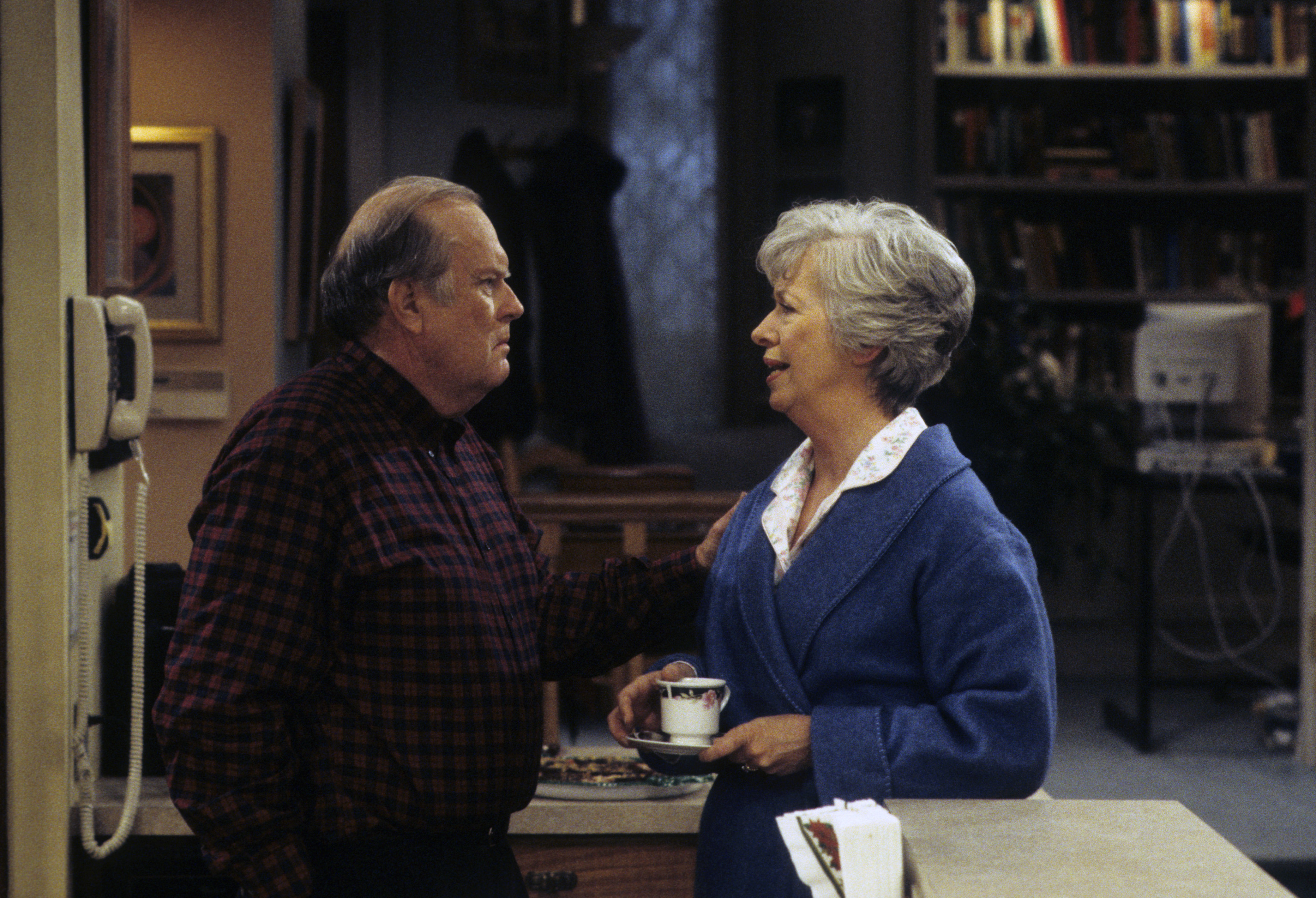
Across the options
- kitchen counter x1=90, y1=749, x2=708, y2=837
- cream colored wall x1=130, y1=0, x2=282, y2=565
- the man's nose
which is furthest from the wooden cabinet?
cream colored wall x1=130, y1=0, x2=282, y2=565

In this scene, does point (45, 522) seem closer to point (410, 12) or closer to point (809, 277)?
point (809, 277)

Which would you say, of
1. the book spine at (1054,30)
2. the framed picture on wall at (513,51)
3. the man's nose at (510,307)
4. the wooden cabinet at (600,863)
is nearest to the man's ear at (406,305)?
the man's nose at (510,307)

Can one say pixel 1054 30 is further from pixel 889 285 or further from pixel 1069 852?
pixel 1069 852

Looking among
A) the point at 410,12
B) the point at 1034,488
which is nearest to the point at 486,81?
the point at 410,12

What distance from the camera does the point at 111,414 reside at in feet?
6.72

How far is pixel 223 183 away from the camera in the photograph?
376 centimetres

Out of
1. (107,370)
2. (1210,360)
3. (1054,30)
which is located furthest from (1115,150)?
(107,370)

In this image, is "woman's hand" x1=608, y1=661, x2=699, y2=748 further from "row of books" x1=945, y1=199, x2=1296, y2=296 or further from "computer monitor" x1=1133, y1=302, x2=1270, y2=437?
"row of books" x1=945, y1=199, x2=1296, y2=296

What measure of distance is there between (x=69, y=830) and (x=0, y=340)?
2.39 feet

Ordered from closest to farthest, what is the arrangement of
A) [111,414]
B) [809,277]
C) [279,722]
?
[279,722] < [809,277] < [111,414]

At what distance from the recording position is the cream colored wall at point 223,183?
371 centimetres

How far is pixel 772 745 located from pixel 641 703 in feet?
0.97

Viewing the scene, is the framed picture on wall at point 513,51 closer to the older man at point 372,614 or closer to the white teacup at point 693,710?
the older man at point 372,614

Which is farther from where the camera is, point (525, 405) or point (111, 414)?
point (525, 405)
